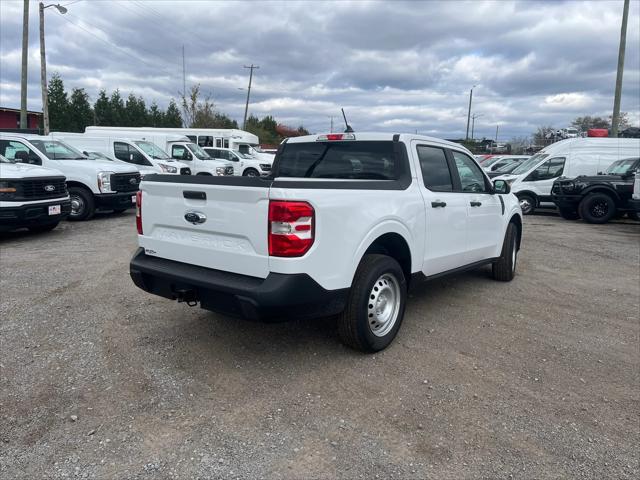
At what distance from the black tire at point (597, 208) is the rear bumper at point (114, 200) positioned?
11660 mm

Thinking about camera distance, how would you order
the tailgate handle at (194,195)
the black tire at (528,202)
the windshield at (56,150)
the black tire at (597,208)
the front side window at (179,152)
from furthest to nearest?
the front side window at (179,152) < the black tire at (528,202) < the black tire at (597,208) < the windshield at (56,150) < the tailgate handle at (194,195)

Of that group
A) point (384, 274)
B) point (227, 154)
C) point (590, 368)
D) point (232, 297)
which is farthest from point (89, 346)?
point (227, 154)

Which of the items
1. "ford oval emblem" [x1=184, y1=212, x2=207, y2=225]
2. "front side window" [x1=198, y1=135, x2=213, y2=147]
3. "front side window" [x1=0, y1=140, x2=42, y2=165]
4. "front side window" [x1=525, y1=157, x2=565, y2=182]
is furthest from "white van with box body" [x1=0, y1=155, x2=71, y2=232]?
"front side window" [x1=198, y1=135, x2=213, y2=147]

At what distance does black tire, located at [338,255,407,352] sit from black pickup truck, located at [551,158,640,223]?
10.9 m


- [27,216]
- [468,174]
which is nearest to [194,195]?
[468,174]

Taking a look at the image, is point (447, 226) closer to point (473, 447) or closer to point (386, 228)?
point (386, 228)

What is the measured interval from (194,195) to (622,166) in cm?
1384

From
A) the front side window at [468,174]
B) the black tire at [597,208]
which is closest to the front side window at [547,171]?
the black tire at [597,208]

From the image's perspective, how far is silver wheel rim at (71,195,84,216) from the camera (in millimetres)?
11459

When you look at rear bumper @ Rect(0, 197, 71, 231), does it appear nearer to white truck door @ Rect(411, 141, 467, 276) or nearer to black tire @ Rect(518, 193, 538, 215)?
white truck door @ Rect(411, 141, 467, 276)

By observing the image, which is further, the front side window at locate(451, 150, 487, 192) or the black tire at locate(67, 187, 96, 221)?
the black tire at locate(67, 187, 96, 221)

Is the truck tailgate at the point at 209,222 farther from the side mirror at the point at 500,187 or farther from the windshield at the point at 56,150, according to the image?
the windshield at the point at 56,150

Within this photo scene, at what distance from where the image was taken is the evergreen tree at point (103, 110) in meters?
44.9

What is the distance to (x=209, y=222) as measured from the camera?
3.61 m
